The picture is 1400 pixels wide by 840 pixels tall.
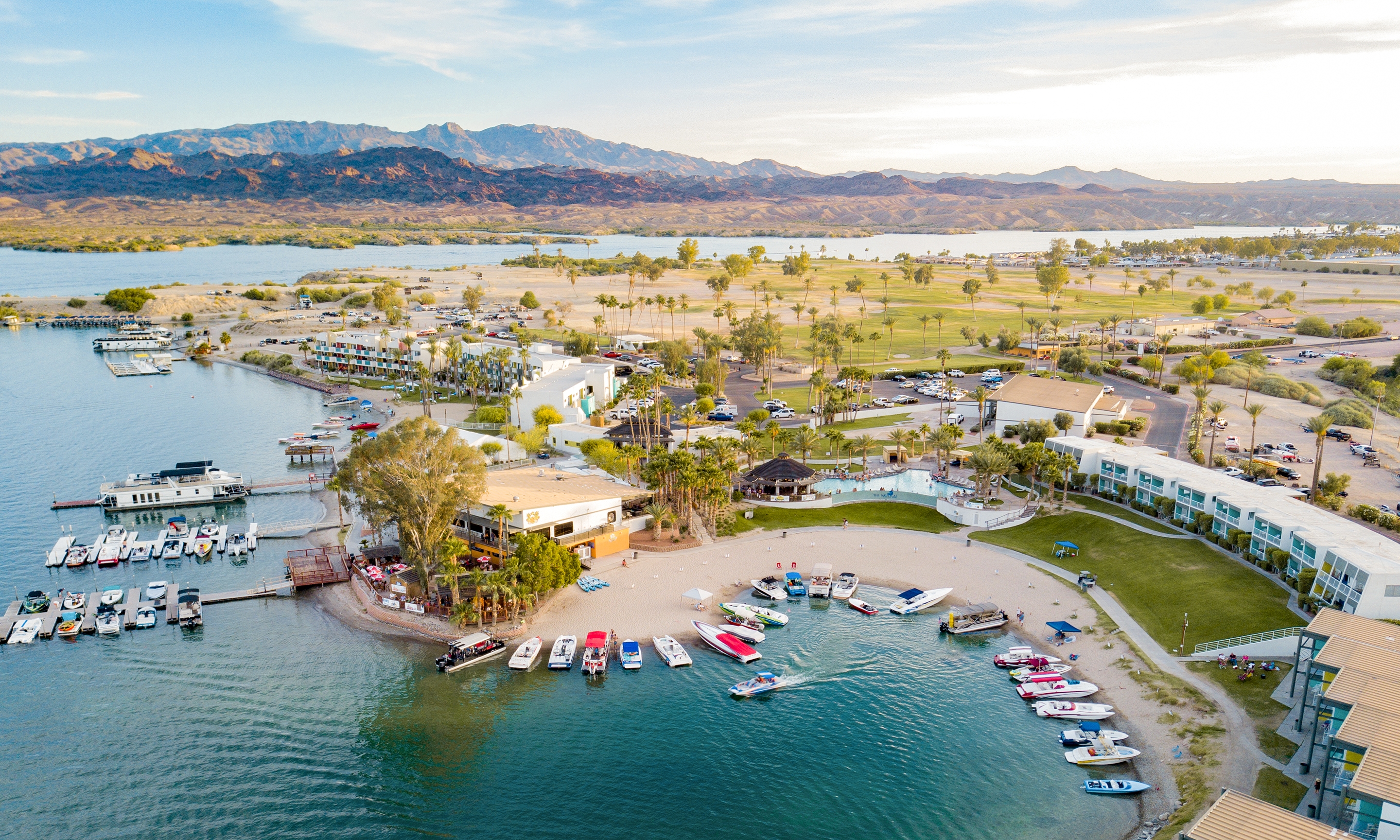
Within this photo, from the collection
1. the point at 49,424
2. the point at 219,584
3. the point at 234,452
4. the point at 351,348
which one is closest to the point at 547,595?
the point at 219,584

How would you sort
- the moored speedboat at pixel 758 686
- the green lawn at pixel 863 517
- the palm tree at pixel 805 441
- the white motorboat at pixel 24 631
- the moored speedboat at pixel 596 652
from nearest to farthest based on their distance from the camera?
the moored speedboat at pixel 758 686
the moored speedboat at pixel 596 652
the white motorboat at pixel 24 631
the green lawn at pixel 863 517
the palm tree at pixel 805 441

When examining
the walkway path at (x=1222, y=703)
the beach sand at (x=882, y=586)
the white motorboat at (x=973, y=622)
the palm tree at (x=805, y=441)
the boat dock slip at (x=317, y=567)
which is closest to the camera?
the walkway path at (x=1222, y=703)

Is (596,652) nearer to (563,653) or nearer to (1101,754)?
(563,653)

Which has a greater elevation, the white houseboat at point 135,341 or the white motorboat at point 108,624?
the white houseboat at point 135,341

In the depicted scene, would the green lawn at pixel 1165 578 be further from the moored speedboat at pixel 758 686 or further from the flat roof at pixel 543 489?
the flat roof at pixel 543 489

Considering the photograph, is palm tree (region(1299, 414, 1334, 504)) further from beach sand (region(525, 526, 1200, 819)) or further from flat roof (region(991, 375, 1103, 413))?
beach sand (region(525, 526, 1200, 819))

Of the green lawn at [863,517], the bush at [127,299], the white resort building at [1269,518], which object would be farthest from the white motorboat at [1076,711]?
the bush at [127,299]

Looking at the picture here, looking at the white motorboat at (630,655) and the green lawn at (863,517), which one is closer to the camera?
the white motorboat at (630,655)

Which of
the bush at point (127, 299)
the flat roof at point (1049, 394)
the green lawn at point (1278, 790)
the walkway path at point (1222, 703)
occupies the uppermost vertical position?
the bush at point (127, 299)
